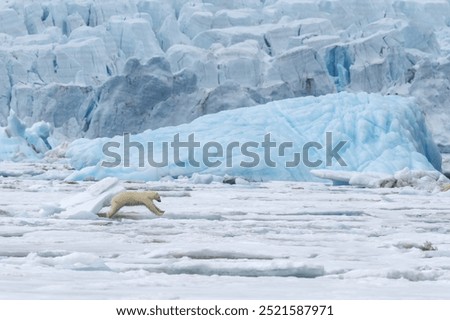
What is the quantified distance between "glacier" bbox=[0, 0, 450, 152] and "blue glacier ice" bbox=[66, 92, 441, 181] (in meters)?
10.5

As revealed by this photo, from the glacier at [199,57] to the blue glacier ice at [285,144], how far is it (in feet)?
34.5

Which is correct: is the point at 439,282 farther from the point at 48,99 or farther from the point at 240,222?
the point at 48,99

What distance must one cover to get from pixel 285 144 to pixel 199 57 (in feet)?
86.1

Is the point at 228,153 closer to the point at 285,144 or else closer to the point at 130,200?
the point at 285,144

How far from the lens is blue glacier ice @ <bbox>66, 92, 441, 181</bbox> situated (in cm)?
1938

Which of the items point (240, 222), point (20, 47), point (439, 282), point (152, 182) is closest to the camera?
point (439, 282)

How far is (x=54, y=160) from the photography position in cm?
3009

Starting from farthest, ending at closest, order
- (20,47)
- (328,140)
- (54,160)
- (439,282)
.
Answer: (20,47), (54,160), (328,140), (439,282)

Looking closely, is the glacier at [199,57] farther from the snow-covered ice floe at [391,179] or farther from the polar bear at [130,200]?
the polar bear at [130,200]

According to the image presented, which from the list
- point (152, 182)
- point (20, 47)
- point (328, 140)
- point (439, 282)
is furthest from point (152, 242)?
point (20, 47)

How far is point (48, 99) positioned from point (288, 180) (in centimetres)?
2284

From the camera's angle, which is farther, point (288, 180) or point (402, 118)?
point (402, 118)

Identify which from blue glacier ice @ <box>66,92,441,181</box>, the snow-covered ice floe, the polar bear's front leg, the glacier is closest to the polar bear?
the polar bear's front leg

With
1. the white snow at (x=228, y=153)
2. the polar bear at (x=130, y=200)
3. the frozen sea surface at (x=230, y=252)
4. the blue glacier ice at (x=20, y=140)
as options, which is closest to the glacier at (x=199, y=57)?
the white snow at (x=228, y=153)
